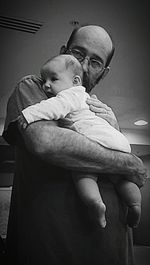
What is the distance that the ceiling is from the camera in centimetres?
158

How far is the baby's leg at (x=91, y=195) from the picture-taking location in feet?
3.95

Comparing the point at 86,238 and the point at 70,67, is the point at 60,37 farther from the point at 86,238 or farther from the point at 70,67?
the point at 86,238

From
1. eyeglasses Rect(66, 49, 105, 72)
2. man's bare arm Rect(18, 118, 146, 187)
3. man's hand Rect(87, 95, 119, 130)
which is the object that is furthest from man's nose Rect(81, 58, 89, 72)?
man's bare arm Rect(18, 118, 146, 187)

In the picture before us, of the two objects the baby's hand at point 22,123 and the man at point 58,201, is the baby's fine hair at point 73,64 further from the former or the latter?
the baby's hand at point 22,123

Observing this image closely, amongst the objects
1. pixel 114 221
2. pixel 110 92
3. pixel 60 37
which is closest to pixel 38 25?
pixel 60 37

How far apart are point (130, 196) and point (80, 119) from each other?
0.33 metres

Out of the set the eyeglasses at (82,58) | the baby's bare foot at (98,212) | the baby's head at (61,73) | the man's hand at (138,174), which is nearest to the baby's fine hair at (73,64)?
the baby's head at (61,73)

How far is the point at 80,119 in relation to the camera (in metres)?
1.30

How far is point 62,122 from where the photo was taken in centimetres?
129

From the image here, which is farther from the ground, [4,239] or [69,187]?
[69,187]

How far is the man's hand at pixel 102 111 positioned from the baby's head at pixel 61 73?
0.31ft

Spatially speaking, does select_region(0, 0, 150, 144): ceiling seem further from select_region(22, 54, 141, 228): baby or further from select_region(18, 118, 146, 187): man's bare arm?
select_region(18, 118, 146, 187): man's bare arm

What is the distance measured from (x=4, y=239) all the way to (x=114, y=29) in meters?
1.07

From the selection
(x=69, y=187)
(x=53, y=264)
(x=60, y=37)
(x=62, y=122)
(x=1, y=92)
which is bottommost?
(x=53, y=264)
